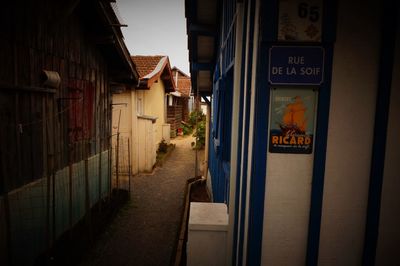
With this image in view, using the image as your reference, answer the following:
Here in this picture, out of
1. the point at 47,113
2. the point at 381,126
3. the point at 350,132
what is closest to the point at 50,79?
the point at 47,113

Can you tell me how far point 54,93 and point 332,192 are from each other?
528cm

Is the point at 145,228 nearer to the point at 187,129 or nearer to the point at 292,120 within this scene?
the point at 292,120

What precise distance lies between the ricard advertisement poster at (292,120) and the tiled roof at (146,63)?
38.5ft

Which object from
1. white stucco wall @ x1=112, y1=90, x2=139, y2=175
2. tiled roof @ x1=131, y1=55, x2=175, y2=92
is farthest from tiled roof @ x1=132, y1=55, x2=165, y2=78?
white stucco wall @ x1=112, y1=90, x2=139, y2=175

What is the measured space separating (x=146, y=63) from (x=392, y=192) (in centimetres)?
1393

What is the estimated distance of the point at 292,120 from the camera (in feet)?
8.73

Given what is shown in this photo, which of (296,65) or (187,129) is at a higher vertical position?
(296,65)

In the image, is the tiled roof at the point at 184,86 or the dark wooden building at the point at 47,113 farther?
the tiled roof at the point at 184,86

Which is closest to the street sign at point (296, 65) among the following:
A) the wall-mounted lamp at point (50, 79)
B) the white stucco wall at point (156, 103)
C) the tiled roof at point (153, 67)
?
the wall-mounted lamp at point (50, 79)

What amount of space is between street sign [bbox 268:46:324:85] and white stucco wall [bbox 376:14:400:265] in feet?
2.44

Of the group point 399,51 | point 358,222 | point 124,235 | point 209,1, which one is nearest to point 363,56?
point 399,51

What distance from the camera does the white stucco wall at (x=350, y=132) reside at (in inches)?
102

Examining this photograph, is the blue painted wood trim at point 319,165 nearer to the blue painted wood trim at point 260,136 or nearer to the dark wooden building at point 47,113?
the blue painted wood trim at point 260,136

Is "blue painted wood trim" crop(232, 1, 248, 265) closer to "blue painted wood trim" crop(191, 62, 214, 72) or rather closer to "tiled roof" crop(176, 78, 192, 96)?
"blue painted wood trim" crop(191, 62, 214, 72)
